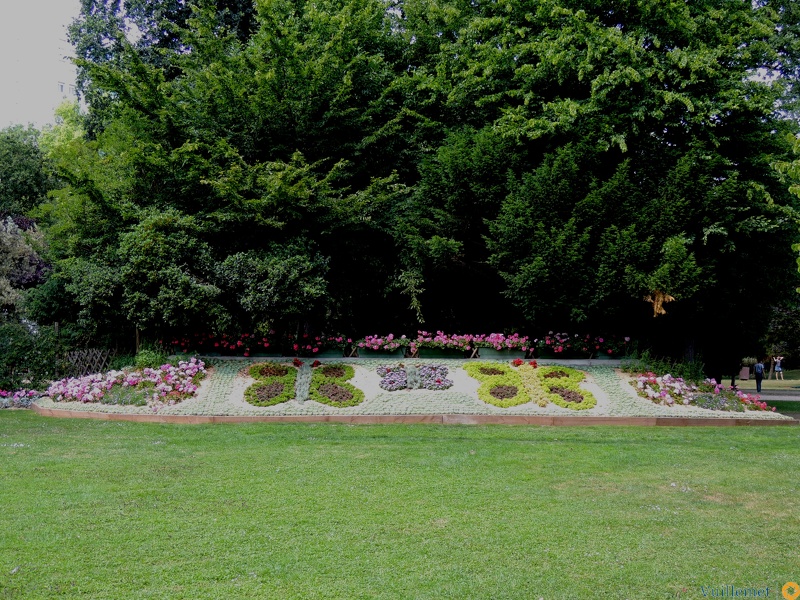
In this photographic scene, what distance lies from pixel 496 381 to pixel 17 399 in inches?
400

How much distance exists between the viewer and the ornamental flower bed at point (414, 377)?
1389 centimetres

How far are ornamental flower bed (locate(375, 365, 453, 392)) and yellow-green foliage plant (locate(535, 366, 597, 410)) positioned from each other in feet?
6.25

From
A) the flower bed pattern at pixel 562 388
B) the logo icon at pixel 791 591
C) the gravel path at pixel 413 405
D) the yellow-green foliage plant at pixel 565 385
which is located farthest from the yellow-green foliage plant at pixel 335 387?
the logo icon at pixel 791 591

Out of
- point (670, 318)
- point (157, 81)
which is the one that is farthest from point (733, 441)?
point (157, 81)

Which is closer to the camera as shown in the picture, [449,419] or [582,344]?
[449,419]

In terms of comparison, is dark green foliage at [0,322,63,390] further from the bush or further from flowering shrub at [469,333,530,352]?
flowering shrub at [469,333,530,352]

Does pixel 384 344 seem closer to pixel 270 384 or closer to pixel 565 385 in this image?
pixel 270 384

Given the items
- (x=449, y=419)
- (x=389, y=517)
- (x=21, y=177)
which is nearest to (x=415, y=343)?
(x=449, y=419)

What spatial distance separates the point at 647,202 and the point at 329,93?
7.16 meters

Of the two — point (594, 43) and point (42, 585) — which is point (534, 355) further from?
point (42, 585)

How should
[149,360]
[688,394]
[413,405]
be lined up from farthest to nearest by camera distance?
[149,360] → [688,394] → [413,405]

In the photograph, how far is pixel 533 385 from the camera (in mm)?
13992

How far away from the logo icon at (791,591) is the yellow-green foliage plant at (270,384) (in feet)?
32.2

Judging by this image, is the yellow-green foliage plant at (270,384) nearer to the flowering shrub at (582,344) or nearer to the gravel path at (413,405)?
the gravel path at (413,405)
